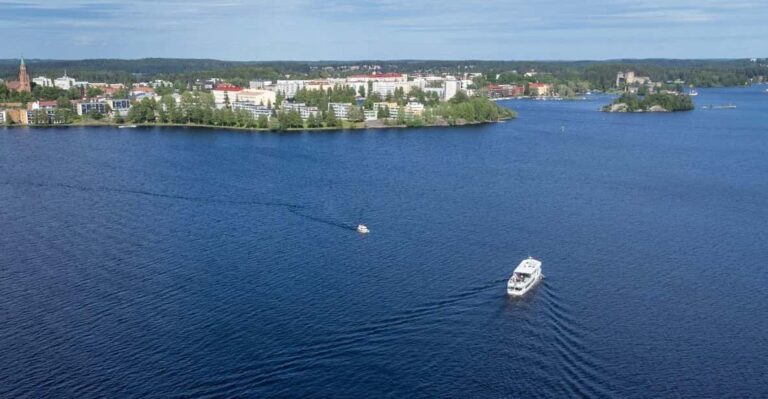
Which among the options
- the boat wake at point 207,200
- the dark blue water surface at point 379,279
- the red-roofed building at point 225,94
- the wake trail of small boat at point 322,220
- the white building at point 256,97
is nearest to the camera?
the dark blue water surface at point 379,279

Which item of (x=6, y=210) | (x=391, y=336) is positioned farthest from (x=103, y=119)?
(x=391, y=336)

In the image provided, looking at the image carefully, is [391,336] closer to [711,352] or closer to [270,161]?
[711,352]

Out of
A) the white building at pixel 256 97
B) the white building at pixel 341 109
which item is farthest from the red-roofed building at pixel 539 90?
the white building at pixel 341 109

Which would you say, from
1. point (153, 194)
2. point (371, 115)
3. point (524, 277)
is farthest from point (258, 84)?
point (524, 277)

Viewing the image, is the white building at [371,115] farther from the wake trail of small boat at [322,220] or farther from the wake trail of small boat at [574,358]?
the wake trail of small boat at [574,358]

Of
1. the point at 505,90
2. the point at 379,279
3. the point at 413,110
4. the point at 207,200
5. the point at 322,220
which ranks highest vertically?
the point at 505,90

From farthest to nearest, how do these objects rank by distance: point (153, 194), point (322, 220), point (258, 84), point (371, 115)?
point (258, 84)
point (371, 115)
point (153, 194)
point (322, 220)

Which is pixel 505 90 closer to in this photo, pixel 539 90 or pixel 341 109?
pixel 539 90

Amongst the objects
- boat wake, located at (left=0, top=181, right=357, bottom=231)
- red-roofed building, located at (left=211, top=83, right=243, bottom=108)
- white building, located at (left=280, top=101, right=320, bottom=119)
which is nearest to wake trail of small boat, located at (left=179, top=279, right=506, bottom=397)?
boat wake, located at (left=0, top=181, right=357, bottom=231)
